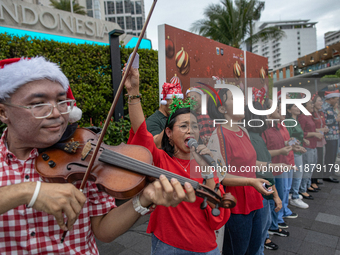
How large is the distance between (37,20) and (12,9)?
772 millimetres

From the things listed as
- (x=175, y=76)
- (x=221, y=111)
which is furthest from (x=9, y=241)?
(x=175, y=76)

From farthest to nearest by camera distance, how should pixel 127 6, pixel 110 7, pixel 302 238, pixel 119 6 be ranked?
1. pixel 110 7
2. pixel 119 6
3. pixel 127 6
4. pixel 302 238

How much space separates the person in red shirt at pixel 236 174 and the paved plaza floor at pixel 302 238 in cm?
131

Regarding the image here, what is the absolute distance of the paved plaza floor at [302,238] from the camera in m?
3.05

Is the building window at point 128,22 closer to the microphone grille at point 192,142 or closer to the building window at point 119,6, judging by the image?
the building window at point 119,6

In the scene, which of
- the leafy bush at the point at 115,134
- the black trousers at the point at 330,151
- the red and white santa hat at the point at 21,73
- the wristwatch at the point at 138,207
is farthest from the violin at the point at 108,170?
the black trousers at the point at 330,151

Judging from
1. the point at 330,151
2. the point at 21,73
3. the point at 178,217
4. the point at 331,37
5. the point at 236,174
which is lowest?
the point at 330,151

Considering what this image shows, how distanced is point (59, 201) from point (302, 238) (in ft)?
12.3

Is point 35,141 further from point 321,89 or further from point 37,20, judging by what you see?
point 37,20

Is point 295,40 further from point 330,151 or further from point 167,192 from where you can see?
point 167,192

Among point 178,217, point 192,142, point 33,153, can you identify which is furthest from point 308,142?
point 33,153

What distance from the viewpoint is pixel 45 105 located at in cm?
106

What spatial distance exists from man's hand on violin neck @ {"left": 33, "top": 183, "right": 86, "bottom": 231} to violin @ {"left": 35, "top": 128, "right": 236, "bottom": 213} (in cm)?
18

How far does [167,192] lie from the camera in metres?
1.01
